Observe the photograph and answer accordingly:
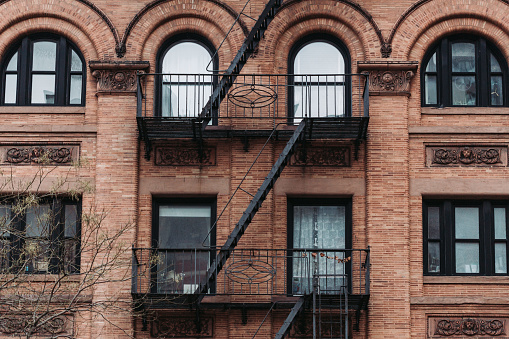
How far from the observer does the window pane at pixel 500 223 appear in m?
20.2

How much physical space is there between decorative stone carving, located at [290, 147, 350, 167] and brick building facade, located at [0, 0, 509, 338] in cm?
3

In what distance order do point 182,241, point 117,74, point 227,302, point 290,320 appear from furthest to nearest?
point 117,74 < point 182,241 < point 227,302 < point 290,320

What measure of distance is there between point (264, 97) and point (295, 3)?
2434 mm

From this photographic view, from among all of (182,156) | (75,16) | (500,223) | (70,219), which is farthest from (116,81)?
(500,223)

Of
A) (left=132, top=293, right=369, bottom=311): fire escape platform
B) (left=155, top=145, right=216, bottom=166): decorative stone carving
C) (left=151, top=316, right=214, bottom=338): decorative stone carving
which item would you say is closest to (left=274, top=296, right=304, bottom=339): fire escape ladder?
(left=132, top=293, right=369, bottom=311): fire escape platform

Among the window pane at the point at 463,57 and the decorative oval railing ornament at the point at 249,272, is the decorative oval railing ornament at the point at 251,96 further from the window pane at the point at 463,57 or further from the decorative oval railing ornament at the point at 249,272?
the window pane at the point at 463,57

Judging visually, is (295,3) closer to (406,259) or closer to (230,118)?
(230,118)

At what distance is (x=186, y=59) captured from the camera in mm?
21125

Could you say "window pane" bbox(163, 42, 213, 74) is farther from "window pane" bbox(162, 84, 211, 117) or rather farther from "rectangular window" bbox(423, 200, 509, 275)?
"rectangular window" bbox(423, 200, 509, 275)

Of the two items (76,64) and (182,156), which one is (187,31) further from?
(182,156)

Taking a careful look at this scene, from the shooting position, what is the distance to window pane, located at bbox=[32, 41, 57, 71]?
829 inches

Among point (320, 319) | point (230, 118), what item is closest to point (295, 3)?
point (230, 118)

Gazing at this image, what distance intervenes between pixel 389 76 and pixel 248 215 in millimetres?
4676

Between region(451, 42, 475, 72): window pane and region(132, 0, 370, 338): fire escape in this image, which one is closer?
→ region(132, 0, 370, 338): fire escape
